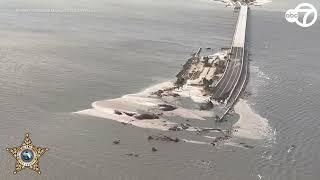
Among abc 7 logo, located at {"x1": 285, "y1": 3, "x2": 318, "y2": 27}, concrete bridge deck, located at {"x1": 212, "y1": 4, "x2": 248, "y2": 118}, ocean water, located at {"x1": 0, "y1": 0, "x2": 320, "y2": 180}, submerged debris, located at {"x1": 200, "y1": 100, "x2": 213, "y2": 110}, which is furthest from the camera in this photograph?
abc 7 logo, located at {"x1": 285, "y1": 3, "x2": 318, "y2": 27}

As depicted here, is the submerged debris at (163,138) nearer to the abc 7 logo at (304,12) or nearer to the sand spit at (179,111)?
the sand spit at (179,111)

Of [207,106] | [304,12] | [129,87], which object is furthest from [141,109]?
[304,12]

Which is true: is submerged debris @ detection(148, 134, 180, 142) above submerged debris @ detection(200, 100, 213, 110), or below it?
below

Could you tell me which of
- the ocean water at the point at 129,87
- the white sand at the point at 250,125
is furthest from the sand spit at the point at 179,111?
the ocean water at the point at 129,87

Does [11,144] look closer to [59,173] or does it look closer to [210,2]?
[59,173]

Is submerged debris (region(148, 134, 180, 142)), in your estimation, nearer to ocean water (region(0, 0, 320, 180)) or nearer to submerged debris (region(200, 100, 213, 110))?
ocean water (region(0, 0, 320, 180))

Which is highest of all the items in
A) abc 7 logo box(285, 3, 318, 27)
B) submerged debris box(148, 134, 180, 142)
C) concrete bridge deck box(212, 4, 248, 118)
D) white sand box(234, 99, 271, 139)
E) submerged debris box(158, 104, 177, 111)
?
abc 7 logo box(285, 3, 318, 27)

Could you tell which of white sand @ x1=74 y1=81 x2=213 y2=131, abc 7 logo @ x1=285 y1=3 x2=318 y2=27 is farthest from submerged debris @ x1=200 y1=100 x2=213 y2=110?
abc 7 logo @ x1=285 y1=3 x2=318 y2=27
